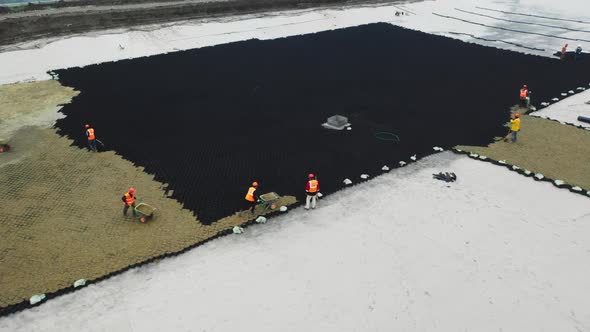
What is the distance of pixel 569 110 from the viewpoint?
22.9 m

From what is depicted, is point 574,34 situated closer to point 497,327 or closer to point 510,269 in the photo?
point 510,269

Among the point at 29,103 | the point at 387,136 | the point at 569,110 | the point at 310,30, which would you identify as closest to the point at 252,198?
the point at 387,136

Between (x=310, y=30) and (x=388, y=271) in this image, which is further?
(x=310, y=30)

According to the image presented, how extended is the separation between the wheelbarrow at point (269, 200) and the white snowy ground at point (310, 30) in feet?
59.6

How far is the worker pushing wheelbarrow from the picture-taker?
1334 centimetres

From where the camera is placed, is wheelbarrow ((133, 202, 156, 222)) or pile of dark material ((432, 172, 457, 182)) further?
pile of dark material ((432, 172, 457, 182))

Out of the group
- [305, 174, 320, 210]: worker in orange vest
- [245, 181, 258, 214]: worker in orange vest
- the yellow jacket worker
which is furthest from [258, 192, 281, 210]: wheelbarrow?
the yellow jacket worker

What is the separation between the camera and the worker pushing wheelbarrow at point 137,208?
43.8 feet

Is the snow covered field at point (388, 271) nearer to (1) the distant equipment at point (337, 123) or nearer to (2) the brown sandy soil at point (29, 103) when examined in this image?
(1) the distant equipment at point (337, 123)

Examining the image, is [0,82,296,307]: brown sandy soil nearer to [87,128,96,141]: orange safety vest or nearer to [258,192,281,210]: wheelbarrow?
[258,192,281,210]: wheelbarrow

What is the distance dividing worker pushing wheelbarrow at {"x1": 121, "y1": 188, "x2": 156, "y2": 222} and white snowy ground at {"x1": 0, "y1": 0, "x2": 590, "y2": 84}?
628 inches

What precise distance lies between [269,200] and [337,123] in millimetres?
6991

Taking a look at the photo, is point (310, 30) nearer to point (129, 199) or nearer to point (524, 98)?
point (524, 98)

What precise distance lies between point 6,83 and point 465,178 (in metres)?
23.9
